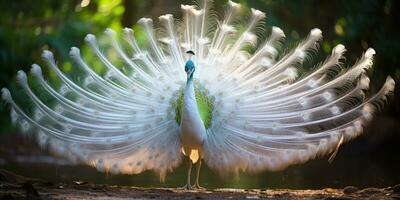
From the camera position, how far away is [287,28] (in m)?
18.0

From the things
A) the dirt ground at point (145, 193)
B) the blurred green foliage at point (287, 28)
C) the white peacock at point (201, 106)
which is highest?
the blurred green foliage at point (287, 28)

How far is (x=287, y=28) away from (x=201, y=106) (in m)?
9.75

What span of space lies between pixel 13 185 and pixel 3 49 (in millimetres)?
10661

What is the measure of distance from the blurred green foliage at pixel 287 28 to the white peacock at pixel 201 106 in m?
7.89

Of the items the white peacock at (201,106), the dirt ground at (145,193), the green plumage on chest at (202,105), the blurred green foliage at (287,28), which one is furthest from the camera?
the blurred green foliage at (287,28)

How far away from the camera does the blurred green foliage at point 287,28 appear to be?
57.0 feet

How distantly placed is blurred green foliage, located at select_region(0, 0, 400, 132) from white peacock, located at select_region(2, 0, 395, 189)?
7887 millimetres

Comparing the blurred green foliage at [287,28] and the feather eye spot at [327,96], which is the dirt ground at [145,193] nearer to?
the feather eye spot at [327,96]

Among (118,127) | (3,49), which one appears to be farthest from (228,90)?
(3,49)

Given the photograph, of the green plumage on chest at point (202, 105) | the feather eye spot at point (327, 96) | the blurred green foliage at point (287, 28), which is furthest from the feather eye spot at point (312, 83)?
the blurred green foliage at point (287, 28)

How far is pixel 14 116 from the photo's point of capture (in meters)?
7.98

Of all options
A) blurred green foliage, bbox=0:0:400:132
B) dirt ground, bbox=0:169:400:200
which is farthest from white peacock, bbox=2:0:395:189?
blurred green foliage, bbox=0:0:400:132

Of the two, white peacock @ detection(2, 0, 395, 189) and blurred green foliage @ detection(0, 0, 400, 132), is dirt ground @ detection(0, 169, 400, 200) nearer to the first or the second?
white peacock @ detection(2, 0, 395, 189)

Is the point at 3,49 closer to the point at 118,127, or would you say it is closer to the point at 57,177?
the point at 57,177
